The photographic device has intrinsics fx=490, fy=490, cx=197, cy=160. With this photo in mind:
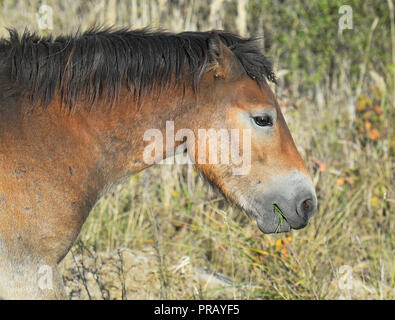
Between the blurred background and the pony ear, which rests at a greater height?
the pony ear

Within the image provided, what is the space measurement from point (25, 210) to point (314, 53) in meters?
5.96

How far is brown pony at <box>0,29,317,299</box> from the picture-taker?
7.37 ft

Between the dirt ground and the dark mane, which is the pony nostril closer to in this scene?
the dark mane

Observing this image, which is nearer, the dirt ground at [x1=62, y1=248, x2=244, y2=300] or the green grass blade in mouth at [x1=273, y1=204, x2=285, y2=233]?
the green grass blade in mouth at [x1=273, y1=204, x2=285, y2=233]

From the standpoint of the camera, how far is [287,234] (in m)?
4.08

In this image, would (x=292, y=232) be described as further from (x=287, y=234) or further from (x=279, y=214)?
(x=279, y=214)

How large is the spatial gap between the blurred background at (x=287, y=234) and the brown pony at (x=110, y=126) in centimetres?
57

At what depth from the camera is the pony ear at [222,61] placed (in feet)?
8.15

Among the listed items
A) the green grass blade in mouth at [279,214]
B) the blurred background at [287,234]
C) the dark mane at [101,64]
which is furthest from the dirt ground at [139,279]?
the dark mane at [101,64]

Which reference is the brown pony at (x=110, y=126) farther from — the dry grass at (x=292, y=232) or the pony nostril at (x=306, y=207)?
the dry grass at (x=292, y=232)

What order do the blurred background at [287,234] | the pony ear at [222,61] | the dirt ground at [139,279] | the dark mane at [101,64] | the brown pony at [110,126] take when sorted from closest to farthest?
the brown pony at [110,126] → the dark mane at [101,64] → the pony ear at [222,61] → the dirt ground at [139,279] → the blurred background at [287,234]

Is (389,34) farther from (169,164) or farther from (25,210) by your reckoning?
(25,210)

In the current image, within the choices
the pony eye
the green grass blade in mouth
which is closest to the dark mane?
→ the pony eye

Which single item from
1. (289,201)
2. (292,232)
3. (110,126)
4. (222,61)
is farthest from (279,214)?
(292,232)
